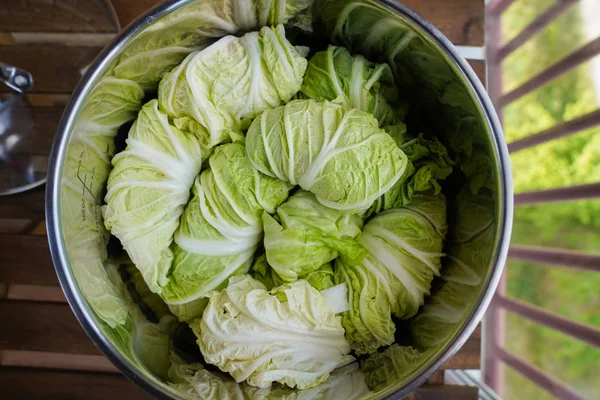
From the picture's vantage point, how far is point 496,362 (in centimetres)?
183

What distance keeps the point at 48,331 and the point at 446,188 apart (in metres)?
1.17

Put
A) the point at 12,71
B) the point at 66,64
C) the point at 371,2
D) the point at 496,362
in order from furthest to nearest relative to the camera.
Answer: the point at 496,362
the point at 66,64
the point at 12,71
the point at 371,2

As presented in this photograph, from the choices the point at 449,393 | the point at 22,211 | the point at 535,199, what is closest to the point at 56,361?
the point at 22,211

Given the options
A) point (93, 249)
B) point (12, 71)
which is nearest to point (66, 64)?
point (12, 71)

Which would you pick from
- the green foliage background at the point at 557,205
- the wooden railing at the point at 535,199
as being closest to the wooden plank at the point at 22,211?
the wooden railing at the point at 535,199

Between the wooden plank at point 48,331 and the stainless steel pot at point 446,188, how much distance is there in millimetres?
393

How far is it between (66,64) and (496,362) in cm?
185

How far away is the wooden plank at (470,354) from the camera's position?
1294mm

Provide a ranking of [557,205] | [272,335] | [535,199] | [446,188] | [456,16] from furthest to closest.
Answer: [557,205]
[535,199]
[456,16]
[446,188]
[272,335]

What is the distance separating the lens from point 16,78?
1.25 m

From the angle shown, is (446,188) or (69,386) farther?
(69,386)

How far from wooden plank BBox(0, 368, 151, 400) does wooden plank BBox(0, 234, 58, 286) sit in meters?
0.27

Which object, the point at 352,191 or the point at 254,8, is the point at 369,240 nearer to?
the point at 352,191

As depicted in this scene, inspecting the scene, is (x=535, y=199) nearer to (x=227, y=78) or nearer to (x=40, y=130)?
(x=227, y=78)
